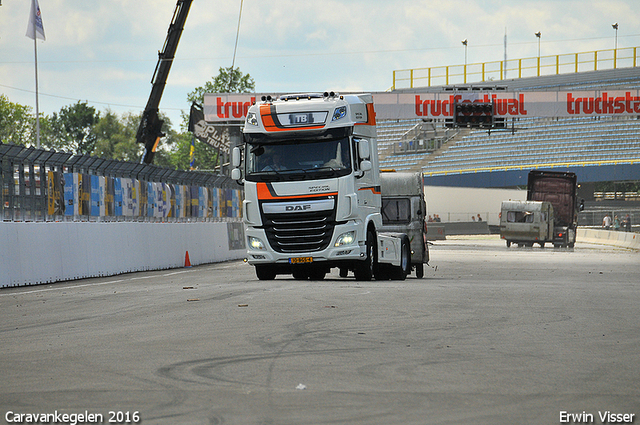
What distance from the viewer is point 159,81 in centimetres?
4491

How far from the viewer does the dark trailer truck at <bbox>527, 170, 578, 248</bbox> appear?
1934 inches

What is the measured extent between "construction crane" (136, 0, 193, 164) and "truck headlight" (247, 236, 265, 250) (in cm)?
2800

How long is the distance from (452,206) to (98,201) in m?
56.7

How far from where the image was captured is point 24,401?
5699 mm

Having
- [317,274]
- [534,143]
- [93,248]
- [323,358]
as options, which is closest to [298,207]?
[317,274]

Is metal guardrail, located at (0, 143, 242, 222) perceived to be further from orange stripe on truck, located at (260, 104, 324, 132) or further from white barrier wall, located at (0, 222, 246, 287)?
orange stripe on truck, located at (260, 104, 324, 132)

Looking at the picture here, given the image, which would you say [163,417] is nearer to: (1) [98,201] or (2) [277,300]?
(2) [277,300]

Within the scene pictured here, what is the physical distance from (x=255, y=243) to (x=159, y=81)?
2909cm

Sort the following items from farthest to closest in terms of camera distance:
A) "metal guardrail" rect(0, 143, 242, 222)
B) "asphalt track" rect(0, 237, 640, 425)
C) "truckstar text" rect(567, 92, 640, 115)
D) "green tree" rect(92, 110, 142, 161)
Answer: "green tree" rect(92, 110, 142, 161) < "truckstar text" rect(567, 92, 640, 115) < "metal guardrail" rect(0, 143, 242, 222) < "asphalt track" rect(0, 237, 640, 425)

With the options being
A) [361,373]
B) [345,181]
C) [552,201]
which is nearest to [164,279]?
[345,181]

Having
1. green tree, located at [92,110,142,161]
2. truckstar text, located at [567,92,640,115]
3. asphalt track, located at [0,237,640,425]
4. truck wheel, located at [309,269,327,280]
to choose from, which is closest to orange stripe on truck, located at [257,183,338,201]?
truck wheel, located at [309,269,327,280]

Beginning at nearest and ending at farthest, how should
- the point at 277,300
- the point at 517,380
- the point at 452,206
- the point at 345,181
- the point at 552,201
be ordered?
the point at 517,380 < the point at 277,300 < the point at 345,181 < the point at 552,201 < the point at 452,206

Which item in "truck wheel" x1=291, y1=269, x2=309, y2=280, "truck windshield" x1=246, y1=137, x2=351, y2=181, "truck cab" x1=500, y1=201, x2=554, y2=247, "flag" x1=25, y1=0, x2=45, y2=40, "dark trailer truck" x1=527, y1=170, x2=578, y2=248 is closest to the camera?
"truck windshield" x1=246, y1=137, x2=351, y2=181

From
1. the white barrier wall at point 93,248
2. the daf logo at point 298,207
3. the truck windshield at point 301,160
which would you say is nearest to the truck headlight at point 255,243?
the daf logo at point 298,207
